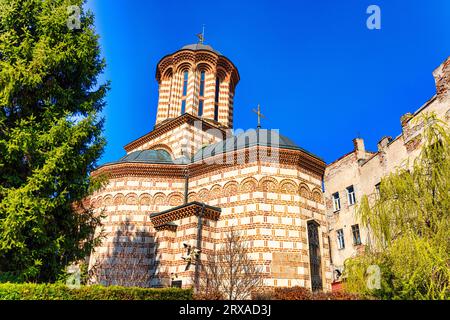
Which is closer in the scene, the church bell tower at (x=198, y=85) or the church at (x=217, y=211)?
the church at (x=217, y=211)

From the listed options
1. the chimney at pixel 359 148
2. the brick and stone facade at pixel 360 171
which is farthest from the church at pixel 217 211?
the chimney at pixel 359 148

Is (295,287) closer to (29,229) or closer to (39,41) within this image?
(29,229)

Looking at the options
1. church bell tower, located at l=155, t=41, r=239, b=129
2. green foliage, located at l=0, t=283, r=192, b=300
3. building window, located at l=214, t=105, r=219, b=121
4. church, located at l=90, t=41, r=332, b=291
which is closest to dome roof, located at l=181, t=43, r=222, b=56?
church bell tower, located at l=155, t=41, r=239, b=129

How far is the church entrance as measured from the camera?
44.4 ft

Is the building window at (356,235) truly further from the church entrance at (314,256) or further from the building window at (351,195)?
the church entrance at (314,256)

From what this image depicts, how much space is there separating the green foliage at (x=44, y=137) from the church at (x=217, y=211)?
342cm

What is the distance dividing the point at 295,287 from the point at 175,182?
752 centimetres

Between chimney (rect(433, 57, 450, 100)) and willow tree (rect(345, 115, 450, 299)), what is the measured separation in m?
7.90

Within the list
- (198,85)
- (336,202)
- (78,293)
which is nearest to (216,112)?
(198,85)

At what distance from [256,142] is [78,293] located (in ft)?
32.0

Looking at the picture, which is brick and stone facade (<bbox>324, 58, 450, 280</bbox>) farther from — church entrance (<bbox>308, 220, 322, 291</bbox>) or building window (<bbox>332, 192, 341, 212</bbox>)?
church entrance (<bbox>308, 220, 322, 291</bbox>)

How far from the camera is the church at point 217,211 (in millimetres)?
13375
